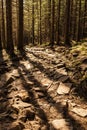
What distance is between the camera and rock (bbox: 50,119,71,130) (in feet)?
17.0

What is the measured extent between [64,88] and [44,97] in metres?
0.78

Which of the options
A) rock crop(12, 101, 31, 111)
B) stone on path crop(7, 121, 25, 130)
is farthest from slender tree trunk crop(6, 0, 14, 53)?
stone on path crop(7, 121, 25, 130)

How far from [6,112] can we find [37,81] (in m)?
2.69

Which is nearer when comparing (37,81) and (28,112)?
(28,112)

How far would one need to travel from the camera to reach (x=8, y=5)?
565 inches

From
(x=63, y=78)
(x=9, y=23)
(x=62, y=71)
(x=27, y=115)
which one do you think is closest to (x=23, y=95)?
(x=27, y=115)

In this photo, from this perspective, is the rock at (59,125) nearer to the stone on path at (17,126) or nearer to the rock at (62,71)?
the stone on path at (17,126)

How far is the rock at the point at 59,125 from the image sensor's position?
5.19 m

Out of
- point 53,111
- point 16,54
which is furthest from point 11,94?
point 16,54

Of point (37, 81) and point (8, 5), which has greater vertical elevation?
point (8, 5)

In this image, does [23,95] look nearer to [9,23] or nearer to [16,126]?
[16,126]

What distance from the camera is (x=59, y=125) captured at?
5.30m

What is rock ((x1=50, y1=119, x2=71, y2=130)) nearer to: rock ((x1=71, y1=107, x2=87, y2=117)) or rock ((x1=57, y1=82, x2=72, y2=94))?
rock ((x1=71, y1=107, x2=87, y2=117))

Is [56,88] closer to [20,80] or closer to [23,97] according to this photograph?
[23,97]
